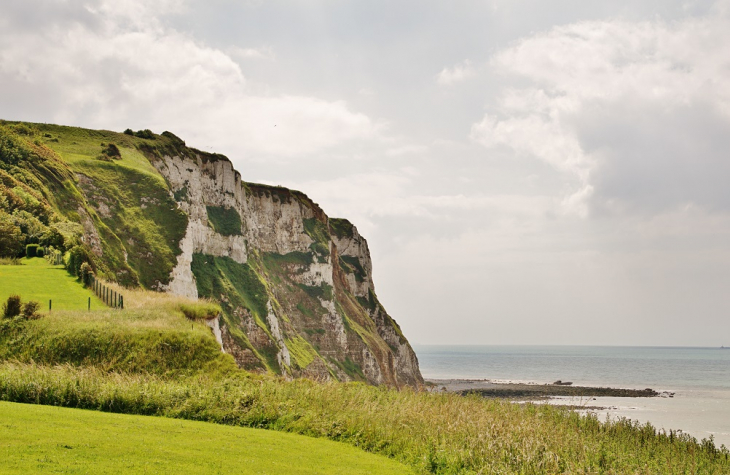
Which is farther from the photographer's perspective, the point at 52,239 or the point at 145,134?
the point at 145,134

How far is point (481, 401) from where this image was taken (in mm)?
25266

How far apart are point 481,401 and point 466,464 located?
9.77 meters

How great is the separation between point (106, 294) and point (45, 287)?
305 cm

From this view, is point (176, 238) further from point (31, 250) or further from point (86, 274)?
point (86, 274)

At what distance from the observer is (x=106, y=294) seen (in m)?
30.8

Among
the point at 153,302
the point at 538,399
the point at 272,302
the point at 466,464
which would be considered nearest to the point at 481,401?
the point at 466,464

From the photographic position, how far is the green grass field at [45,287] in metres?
28.1

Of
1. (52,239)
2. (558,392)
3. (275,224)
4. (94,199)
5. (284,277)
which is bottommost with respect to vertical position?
(558,392)

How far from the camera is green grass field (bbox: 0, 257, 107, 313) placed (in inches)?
1105

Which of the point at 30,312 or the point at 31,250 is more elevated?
the point at 31,250

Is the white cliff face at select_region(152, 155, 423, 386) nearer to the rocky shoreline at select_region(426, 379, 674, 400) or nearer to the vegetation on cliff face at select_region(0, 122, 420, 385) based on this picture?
the vegetation on cliff face at select_region(0, 122, 420, 385)

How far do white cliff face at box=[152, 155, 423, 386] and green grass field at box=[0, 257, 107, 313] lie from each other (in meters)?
29.0

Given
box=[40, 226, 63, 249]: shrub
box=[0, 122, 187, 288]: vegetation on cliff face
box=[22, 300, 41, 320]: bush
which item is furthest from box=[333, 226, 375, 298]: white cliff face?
box=[22, 300, 41, 320]: bush


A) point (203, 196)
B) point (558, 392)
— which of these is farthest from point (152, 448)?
point (558, 392)
